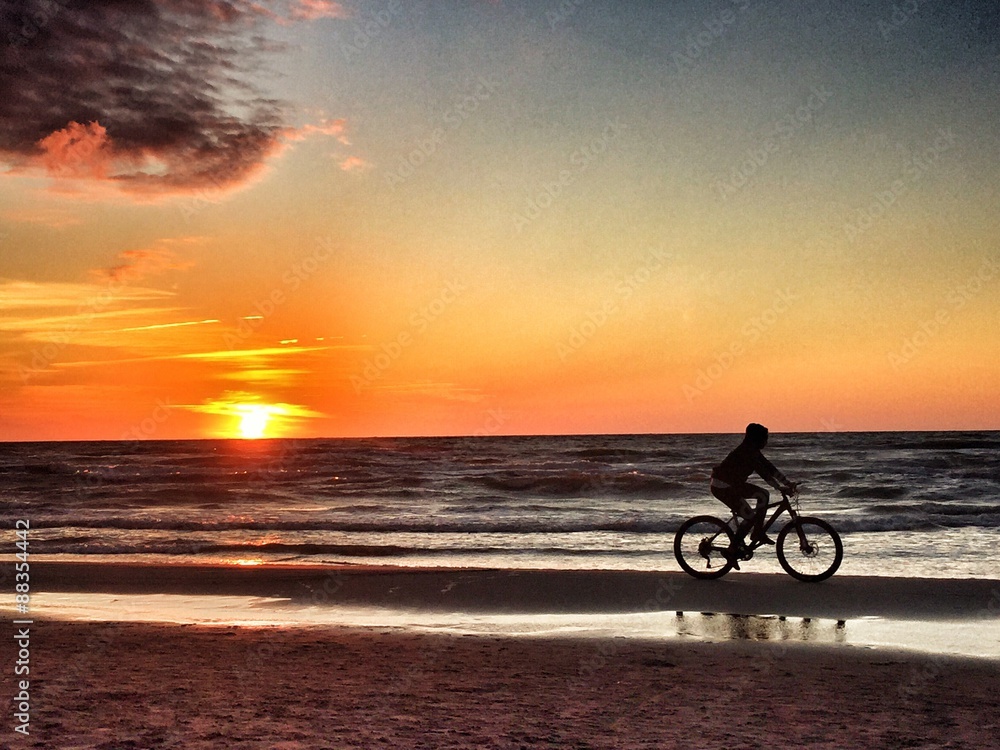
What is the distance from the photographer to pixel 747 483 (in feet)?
38.9

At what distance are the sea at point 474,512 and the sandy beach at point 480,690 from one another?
6436mm

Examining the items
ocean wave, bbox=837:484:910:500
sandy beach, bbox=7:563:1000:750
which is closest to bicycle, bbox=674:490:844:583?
sandy beach, bbox=7:563:1000:750

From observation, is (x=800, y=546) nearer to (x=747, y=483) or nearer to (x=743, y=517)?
(x=743, y=517)

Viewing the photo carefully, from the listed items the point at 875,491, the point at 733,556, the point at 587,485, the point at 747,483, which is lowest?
the point at 733,556

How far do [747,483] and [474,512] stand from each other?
56.2 feet

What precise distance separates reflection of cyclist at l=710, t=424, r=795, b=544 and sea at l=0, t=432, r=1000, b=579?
5.91 ft

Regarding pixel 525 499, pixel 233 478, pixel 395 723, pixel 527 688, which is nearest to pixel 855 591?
pixel 527 688

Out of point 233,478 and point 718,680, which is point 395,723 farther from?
point 233,478

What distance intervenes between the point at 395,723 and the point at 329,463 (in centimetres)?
5624

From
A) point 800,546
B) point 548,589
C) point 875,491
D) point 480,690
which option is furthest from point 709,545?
point 875,491

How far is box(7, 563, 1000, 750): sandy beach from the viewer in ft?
16.7

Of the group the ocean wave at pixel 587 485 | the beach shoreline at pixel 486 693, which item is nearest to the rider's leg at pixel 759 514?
the beach shoreline at pixel 486 693

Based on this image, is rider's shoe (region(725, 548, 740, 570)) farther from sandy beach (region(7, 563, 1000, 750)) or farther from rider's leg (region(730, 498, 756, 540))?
sandy beach (region(7, 563, 1000, 750))

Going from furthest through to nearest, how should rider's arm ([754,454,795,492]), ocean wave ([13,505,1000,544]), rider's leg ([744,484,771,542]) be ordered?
ocean wave ([13,505,1000,544]) → rider's leg ([744,484,771,542]) → rider's arm ([754,454,795,492])
